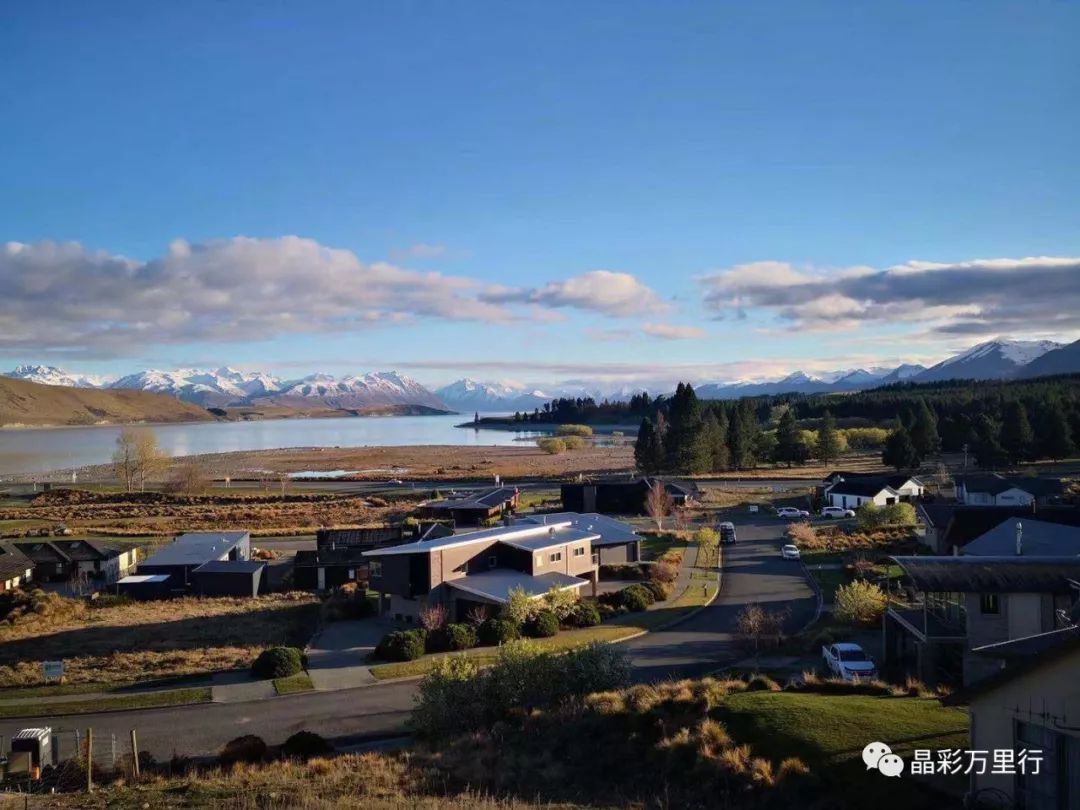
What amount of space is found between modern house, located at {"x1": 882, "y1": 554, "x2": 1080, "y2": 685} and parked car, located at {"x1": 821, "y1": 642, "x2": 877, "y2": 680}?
110 centimetres

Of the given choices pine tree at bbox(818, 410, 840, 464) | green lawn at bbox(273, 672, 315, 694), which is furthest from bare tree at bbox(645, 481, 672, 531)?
pine tree at bbox(818, 410, 840, 464)

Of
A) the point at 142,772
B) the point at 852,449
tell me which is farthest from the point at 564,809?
the point at 852,449

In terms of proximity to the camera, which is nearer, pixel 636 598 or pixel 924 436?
pixel 636 598

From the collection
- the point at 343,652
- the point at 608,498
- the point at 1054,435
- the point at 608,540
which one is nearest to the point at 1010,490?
the point at 608,498

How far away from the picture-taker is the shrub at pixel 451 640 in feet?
88.7

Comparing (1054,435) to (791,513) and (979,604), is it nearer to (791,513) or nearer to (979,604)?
(791,513)

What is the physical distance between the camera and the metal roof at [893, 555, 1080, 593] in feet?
61.7

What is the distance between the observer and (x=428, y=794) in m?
13.9

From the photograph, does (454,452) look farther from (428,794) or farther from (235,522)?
(428,794)

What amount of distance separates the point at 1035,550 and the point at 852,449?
9495 cm

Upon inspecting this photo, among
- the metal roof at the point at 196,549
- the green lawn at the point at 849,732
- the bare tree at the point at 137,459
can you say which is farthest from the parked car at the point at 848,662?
the bare tree at the point at 137,459

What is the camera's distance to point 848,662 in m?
20.8

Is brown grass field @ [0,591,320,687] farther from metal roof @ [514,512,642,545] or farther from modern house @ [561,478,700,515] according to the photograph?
modern house @ [561,478,700,515]

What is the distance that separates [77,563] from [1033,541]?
140 feet
